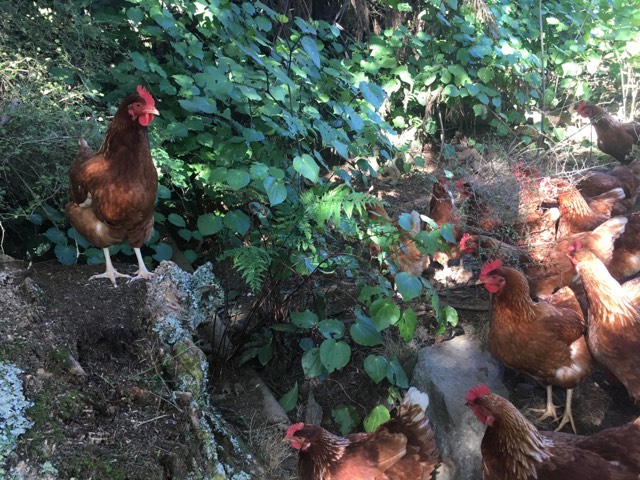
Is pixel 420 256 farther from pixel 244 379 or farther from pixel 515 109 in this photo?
pixel 515 109

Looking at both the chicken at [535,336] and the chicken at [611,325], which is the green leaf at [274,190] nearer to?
the chicken at [535,336]

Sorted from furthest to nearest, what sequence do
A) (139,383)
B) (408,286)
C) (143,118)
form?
(408,286)
(143,118)
(139,383)

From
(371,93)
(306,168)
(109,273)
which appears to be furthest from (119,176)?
(371,93)

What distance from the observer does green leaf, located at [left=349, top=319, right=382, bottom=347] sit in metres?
3.22

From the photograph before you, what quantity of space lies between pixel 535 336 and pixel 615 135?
4.57m

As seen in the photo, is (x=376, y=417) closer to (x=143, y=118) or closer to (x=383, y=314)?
(x=383, y=314)

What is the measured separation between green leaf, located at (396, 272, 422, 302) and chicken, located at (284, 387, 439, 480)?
66cm

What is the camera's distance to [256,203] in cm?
366

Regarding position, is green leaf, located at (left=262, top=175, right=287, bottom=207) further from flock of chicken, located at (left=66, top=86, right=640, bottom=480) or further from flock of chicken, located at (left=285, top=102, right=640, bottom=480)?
flock of chicken, located at (left=285, top=102, right=640, bottom=480)

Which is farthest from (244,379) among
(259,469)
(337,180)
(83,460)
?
(337,180)

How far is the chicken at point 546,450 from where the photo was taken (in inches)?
94.1

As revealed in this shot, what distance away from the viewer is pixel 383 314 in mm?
3125

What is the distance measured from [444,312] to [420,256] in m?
0.93

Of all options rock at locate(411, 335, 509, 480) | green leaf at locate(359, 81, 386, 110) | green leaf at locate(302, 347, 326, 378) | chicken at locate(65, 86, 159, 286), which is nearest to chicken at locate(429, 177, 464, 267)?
rock at locate(411, 335, 509, 480)
